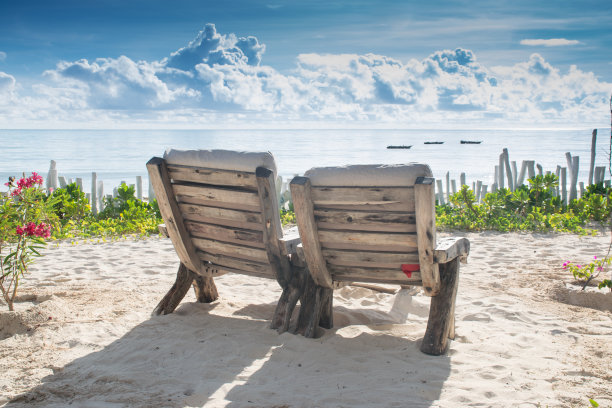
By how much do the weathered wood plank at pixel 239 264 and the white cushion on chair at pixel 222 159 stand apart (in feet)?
2.37

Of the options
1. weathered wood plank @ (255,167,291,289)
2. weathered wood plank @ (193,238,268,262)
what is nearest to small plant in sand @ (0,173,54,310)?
weathered wood plank @ (193,238,268,262)

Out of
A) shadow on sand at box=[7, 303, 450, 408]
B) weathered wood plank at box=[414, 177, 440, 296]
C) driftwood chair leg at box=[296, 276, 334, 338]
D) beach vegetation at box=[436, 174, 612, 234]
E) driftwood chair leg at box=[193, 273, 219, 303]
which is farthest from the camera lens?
beach vegetation at box=[436, 174, 612, 234]

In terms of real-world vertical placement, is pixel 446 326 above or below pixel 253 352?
above

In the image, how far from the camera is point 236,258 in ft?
12.0

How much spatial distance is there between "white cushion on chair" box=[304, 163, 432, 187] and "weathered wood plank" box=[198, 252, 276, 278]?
85cm

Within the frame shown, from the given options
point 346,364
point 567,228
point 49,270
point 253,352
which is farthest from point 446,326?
point 567,228

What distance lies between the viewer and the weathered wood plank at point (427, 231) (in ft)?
8.86

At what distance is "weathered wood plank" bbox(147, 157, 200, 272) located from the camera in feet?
11.2

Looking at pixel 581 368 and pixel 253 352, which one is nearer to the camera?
pixel 581 368

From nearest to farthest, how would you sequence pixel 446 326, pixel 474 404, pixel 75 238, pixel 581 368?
pixel 474 404, pixel 581 368, pixel 446 326, pixel 75 238

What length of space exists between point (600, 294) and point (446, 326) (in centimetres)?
183

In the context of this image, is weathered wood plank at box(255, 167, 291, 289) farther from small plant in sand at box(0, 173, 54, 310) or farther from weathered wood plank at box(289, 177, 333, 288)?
small plant in sand at box(0, 173, 54, 310)

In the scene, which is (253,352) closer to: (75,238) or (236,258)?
(236,258)

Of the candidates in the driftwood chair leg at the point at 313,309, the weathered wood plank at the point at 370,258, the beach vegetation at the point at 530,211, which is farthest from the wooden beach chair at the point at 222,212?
the beach vegetation at the point at 530,211
